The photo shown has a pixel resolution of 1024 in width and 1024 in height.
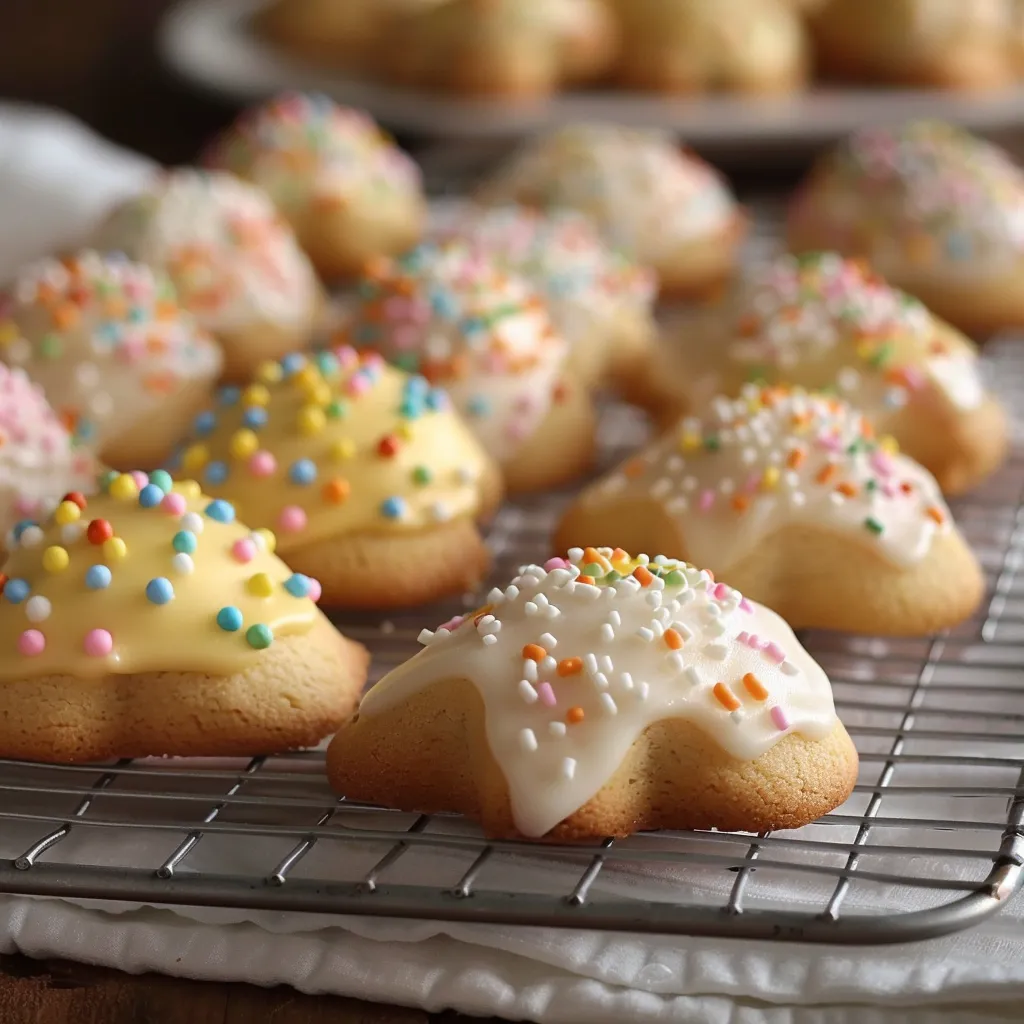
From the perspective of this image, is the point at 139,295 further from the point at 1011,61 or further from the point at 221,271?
the point at 1011,61

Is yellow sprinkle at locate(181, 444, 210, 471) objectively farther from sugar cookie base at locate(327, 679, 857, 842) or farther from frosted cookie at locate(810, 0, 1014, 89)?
frosted cookie at locate(810, 0, 1014, 89)

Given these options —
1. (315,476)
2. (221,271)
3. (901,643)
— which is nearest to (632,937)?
(901,643)

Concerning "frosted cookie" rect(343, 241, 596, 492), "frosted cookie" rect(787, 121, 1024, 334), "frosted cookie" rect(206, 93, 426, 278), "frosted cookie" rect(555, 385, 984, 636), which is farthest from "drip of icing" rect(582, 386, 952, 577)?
"frosted cookie" rect(206, 93, 426, 278)

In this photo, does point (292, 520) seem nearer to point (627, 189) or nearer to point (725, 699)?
point (725, 699)

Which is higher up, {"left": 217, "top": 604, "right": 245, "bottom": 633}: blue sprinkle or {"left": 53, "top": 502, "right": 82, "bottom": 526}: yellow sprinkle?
{"left": 53, "top": 502, "right": 82, "bottom": 526}: yellow sprinkle

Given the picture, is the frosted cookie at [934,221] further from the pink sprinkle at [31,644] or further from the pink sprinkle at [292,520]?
the pink sprinkle at [31,644]

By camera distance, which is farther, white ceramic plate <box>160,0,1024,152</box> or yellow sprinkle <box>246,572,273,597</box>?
white ceramic plate <box>160,0,1024,152</box>

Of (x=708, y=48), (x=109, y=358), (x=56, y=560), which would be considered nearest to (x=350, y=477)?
(x=56, y=560)
